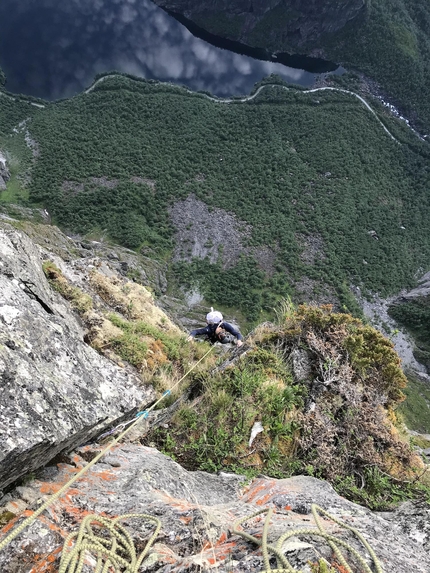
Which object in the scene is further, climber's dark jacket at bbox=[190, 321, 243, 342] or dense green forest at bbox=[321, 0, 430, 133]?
dense green forest at bbox=[321, 0, 430, 133]

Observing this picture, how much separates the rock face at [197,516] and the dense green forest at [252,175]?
57197 mm

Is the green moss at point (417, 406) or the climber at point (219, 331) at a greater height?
the climber at point (219, 331)

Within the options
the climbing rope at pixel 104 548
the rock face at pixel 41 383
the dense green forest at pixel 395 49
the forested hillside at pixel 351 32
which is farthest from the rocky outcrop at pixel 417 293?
the climbing rope at pixel 104 548

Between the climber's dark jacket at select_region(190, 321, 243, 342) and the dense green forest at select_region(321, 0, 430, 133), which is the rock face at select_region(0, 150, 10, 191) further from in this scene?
the dense green forest at select_region(321, 0, 430, 133)

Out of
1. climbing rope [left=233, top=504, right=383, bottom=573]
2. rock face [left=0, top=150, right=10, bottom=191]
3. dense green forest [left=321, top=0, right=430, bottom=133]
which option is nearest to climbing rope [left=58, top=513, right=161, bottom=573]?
climbing rope [left=233, top=504, right=383, bottom=573]

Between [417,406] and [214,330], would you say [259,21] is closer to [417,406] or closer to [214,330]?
[417,406]

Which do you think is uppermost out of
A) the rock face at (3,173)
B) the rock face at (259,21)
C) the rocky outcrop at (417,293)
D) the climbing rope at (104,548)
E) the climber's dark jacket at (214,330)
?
the rock face at (259,21)

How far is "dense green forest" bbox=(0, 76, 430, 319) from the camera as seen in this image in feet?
243

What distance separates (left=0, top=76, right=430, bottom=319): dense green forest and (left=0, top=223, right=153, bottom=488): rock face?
5639 cm

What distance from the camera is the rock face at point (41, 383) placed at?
3875 millimetres

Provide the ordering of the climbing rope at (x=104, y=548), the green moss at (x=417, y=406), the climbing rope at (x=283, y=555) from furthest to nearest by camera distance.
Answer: the green moss at (x=417, y=406) < the climbing rope at (x=104, y=548) < the climbing rope at (x=283, y=555)

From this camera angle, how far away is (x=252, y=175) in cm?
8831

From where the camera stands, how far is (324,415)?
6191mm

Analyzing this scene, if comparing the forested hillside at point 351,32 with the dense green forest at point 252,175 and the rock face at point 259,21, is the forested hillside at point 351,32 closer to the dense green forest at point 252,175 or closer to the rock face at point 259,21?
the rock face at point 259,21
